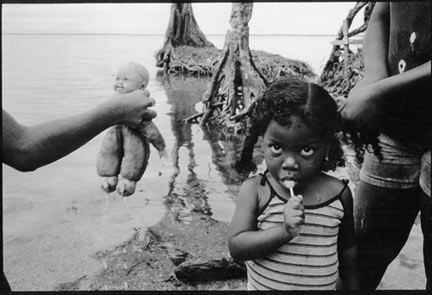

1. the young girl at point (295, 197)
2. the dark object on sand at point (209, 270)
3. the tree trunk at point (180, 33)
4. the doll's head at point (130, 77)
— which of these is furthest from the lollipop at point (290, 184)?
the tree trunk at point (180, 33)

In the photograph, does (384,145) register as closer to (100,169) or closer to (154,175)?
(100,169)

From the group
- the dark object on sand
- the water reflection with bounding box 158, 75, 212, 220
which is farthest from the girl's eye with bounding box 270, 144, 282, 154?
the water reflection with bounding box 158, 75, 212, 220

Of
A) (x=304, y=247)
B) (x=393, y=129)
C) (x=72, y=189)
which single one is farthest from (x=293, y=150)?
(x=72, y=189)

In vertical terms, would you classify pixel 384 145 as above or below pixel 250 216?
above

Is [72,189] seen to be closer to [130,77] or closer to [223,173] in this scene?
[223,173]

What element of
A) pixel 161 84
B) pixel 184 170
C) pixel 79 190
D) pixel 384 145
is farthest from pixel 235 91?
pixel 384 145

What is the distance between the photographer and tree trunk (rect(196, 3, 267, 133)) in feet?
20.5

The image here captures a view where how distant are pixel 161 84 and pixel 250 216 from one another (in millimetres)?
9082

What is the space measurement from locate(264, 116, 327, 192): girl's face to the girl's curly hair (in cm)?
2

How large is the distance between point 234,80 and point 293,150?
511 centimetres

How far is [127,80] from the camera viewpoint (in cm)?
186

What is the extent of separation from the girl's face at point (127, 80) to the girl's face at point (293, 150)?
538mm

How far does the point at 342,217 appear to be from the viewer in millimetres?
1859

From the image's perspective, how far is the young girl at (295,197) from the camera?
1765mm
